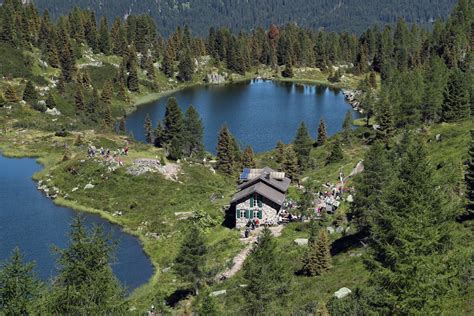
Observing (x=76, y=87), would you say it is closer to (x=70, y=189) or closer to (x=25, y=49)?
(x=25, y=49)

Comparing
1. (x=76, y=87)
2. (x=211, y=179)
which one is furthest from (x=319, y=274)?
(x=76, y=87)

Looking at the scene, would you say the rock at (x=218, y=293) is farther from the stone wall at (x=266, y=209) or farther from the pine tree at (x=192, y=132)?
the pine tree at (x=192, y=132)

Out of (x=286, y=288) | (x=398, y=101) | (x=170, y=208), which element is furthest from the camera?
(x=398, y=101)

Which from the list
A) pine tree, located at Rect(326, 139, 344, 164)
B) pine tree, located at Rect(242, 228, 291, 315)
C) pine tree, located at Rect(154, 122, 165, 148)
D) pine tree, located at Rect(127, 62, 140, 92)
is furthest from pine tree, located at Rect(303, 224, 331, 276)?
pine tree, located at Rect(127, 62, 140, 92)

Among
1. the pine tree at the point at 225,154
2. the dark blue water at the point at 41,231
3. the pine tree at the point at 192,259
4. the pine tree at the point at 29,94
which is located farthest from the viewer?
the pine tree at the point at 29,94

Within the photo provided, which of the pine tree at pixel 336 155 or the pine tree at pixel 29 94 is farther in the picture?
the pine tree at pixel 29 94

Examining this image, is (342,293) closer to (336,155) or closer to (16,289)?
(16,289)

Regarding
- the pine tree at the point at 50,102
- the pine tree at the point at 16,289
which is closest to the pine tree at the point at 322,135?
the pine tree at the point at 50,102
